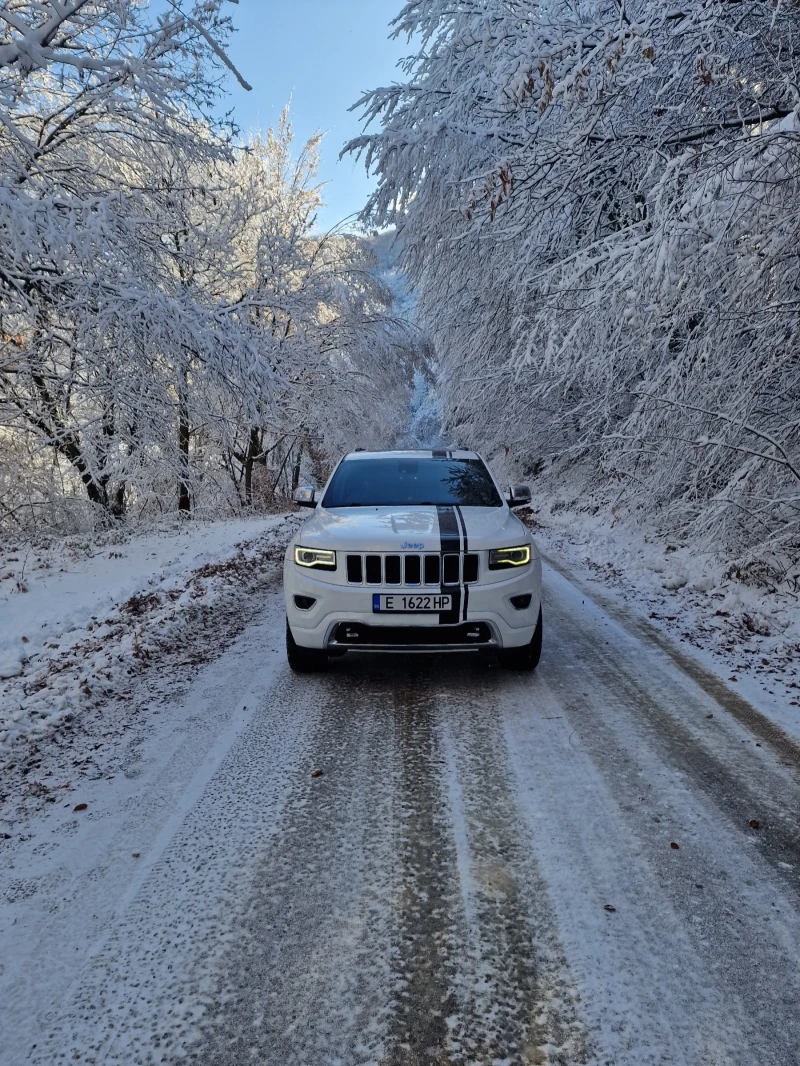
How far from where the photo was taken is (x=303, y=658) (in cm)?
Answer: 500

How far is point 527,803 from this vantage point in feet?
10.5

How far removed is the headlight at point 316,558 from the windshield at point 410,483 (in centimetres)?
95

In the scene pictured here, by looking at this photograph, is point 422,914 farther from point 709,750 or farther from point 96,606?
point 96,606

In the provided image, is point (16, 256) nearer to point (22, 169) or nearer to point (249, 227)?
point (22, 169)

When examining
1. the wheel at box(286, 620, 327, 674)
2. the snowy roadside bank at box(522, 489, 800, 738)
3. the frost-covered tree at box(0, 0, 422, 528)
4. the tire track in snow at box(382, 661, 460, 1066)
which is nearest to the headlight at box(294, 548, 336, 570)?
the wheel at box(286, 620, 327, 674)

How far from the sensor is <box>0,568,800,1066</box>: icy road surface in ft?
6.32

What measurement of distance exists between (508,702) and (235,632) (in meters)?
3.18

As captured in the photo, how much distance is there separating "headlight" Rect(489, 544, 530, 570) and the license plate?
1.52ft

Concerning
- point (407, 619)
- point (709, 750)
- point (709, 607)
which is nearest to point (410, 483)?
point (407, 619)

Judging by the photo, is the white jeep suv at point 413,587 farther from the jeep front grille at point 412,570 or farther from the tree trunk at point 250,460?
the tree trunk at point 250,460

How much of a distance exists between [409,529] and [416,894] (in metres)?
2.75

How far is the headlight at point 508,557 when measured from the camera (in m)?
4.72

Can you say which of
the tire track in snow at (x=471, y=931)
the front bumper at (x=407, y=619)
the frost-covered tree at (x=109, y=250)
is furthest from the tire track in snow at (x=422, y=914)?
the frost-covered tree at (x=109, y=250)

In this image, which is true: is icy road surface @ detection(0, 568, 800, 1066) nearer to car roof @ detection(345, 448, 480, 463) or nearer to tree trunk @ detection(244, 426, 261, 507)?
car roof @ detection(345, 448, 480, 463)
